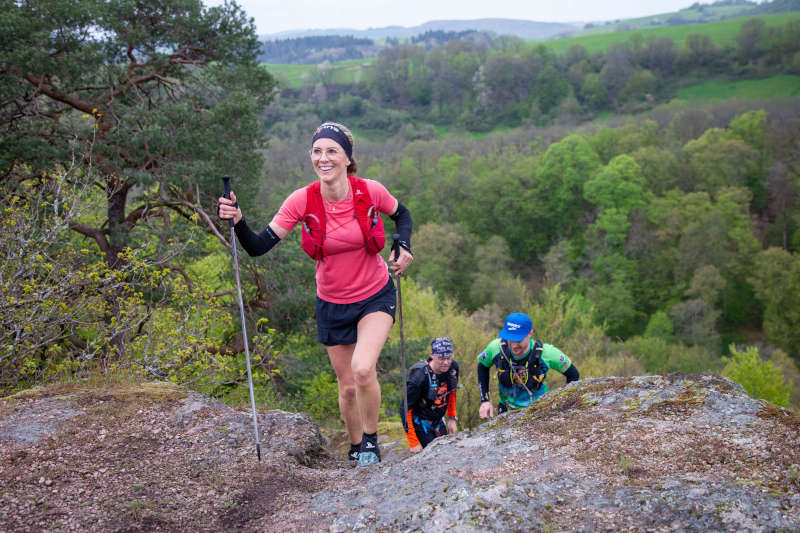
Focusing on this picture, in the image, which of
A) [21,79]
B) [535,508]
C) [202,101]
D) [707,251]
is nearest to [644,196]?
[707,251]

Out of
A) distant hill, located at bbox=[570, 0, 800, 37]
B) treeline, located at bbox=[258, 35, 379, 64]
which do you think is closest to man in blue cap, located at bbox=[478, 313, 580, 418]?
treeline, located at bbox=[258, 35, 379, 64]

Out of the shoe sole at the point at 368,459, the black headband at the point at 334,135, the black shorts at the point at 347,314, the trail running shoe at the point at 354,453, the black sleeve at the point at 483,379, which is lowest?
the trail running shoe at the point at 354,453

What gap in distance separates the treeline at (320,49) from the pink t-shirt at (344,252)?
6188 inches

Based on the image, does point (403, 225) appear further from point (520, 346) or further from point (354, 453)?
point (354, 453)

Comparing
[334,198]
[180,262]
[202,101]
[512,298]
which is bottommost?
[512,298]

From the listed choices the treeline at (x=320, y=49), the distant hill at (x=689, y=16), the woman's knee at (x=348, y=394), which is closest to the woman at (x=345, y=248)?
the woman's knee at (x=348, y=394)

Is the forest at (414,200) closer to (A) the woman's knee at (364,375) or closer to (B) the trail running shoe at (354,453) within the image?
(B) the trail running shoe at (354,453)

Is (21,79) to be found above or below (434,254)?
above

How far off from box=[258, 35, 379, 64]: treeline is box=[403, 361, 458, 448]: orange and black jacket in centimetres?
15678

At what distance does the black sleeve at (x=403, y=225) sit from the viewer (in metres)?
4.81

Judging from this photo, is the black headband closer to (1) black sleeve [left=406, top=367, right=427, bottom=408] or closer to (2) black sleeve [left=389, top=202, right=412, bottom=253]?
(2) black sleeve [left=389, top=202, right=412, bottom=253]

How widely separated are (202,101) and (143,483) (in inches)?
413

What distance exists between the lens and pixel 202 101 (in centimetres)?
1279

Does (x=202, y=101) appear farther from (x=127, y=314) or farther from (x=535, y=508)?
(x=535, y=508)
